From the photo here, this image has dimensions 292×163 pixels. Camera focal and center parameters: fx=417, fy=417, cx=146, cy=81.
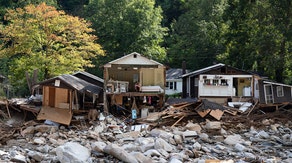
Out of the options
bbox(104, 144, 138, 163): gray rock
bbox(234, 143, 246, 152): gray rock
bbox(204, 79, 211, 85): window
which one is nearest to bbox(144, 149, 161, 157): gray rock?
bbox(104, 144, 138, 163): gray rock

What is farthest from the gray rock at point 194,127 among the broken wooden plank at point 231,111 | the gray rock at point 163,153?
the gray rock at point 163,153

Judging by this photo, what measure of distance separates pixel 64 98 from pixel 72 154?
1494cm

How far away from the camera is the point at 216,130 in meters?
27.2

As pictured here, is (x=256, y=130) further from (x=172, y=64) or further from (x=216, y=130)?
(x=172, y=64)

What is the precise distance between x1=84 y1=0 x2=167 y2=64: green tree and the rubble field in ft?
58.9

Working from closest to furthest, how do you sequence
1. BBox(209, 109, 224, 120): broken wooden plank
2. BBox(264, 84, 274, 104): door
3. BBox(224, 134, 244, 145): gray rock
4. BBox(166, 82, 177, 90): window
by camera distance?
BBox(224, 134, 244, 145): gray rock → BBox(209, 109, 224, 120): broken wooden plank → BBox(264, 84, 274, 104): door → BBox(166, 82, 177, 90): window

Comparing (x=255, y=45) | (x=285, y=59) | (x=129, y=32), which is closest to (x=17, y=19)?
(x=129, y=32)

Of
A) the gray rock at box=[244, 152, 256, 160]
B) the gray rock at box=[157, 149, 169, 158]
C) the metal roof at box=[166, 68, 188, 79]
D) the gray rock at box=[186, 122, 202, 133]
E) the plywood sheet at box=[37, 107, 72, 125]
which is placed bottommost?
the gray rock at box=[244, 152, 256, 160]

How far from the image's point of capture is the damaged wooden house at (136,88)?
107 ft

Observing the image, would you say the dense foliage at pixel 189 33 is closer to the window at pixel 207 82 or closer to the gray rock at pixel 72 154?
the window at pixel 207 82

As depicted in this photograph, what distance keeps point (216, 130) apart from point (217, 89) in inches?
386

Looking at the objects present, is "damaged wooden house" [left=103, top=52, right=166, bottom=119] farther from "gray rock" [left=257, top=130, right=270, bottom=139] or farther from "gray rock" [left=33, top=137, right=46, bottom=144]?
"gray rock" [left=257, top=130, right=270, bottom=139]

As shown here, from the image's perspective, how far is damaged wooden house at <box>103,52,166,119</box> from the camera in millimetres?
32531

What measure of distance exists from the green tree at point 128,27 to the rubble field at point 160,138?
58.9 feet
